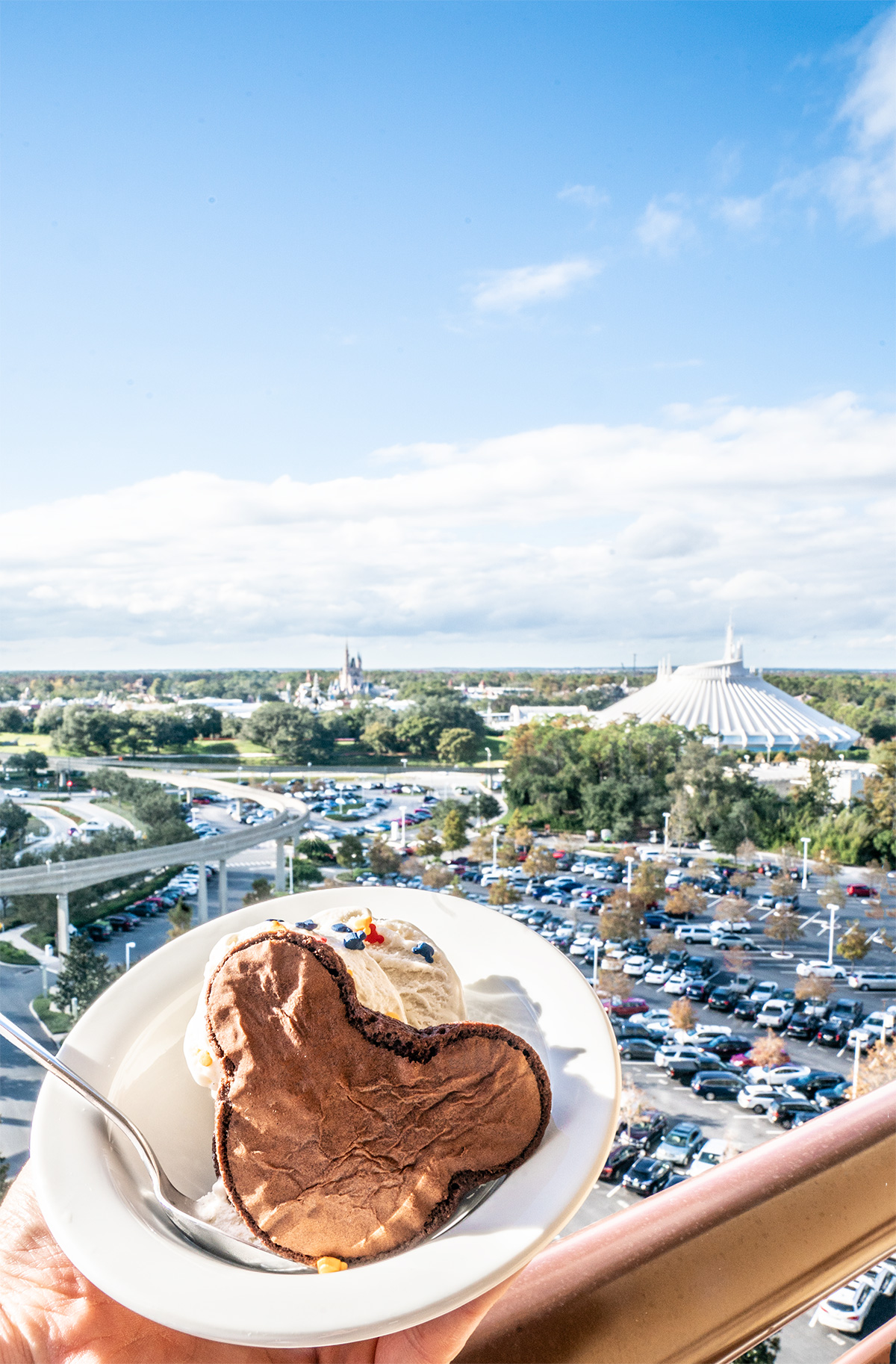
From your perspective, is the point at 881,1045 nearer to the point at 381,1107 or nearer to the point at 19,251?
the point at 381,1107

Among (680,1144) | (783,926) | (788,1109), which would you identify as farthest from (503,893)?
(783,926)

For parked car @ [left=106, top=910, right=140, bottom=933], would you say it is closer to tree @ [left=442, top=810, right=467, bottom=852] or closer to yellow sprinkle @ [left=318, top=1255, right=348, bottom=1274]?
tree @ [left=442, top=810, right=467, bottom=852]

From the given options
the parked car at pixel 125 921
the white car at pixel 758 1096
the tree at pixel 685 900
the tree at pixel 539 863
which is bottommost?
the white car at pixel 758 1096

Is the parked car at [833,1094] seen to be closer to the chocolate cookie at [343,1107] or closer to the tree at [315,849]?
the tree at [315,849]

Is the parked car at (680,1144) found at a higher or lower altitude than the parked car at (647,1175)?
lower

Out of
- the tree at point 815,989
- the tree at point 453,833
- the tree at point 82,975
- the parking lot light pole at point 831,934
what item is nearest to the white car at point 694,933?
the tree at point 815,989

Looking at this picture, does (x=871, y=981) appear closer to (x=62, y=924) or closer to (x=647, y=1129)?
(x=647, y=1129)

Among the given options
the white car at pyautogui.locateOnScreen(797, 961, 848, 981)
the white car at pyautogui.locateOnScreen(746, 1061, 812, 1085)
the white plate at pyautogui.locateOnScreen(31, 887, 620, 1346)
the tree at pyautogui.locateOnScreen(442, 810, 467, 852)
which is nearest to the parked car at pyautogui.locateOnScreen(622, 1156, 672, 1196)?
the white car at pyautogui.locateOnScreen(746, 1061, 812, 1085)
